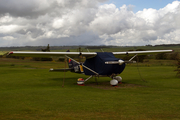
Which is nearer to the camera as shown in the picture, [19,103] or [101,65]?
[19,103]

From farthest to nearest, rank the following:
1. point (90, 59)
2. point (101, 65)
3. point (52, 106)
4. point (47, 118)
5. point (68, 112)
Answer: point (90, 59) < point (101, 65) < point (52, 106) < point (68, 112) < point (47, 118)

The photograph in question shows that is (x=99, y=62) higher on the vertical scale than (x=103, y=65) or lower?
higher

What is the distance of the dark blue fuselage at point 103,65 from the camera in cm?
1247

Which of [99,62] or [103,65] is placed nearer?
[103,65]

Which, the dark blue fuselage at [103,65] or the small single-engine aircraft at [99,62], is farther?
the dark blue fuselage at [103,65]

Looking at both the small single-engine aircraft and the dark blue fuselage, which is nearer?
the small single-engine aircraft

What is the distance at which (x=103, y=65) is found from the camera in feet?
41.8

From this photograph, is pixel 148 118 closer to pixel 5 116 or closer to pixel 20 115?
pixel 20 115

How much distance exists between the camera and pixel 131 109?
6.24m

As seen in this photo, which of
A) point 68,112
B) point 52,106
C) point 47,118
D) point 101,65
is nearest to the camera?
point 47,118

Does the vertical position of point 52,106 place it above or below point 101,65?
below

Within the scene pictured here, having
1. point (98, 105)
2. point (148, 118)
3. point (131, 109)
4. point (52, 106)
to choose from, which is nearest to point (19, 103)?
point (52, 106)

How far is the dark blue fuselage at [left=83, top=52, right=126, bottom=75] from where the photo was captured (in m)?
12.5

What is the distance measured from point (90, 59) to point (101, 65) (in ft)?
5.29
